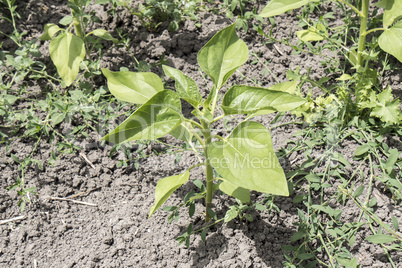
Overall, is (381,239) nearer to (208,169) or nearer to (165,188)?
(208,169)

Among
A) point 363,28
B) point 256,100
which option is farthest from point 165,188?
point 363,28

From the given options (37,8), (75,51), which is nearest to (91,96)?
(75,51)

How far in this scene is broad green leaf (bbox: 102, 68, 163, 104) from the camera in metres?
1.48

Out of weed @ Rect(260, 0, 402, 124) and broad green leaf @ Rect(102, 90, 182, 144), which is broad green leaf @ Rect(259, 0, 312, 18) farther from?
broad green leaf @ Rect(102, 90, 182, 144)

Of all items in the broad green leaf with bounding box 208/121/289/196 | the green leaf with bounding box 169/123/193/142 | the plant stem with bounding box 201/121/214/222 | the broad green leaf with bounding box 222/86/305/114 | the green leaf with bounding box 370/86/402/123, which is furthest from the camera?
the green leaf with bounding box 370/86/402/123

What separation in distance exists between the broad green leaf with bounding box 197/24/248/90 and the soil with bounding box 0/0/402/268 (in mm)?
622

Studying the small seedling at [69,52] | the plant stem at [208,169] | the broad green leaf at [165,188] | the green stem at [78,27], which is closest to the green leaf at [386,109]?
the plant stem at [208,169]

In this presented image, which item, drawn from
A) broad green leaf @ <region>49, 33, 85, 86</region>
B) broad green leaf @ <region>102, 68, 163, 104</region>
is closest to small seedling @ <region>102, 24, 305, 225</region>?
broad green leaf @ <region>102, 68, 163, 104</region>

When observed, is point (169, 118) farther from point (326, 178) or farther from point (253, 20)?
point (253, 20)

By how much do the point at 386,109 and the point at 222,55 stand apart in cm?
91

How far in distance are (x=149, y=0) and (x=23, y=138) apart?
115 centimetres

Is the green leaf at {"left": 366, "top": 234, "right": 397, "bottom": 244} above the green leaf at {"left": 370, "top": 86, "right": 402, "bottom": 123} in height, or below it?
below

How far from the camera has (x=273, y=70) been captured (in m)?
2.46

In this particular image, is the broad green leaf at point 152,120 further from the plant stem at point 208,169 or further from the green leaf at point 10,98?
the green leaf at point 10,98
